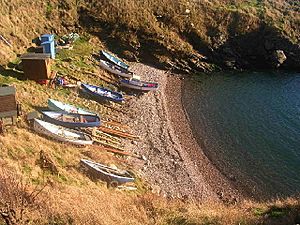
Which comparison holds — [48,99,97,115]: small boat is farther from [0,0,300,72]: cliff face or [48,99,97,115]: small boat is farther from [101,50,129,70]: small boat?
[0,0,300,72]: cliff face

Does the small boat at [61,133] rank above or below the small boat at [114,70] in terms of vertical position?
below

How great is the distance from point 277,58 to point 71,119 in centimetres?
3815

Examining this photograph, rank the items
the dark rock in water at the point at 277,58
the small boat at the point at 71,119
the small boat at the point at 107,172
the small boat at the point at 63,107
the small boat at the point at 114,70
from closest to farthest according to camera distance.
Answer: the small boat at the point at 107,172, the small boat at the point at 71,119, the small boat at the point at 63,107, the small boat at the point at 114,70, the dark rock in water at the point at 277,58

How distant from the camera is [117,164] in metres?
29.7

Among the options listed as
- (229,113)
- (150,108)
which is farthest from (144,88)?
(229,113)

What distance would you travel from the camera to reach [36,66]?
34.6m

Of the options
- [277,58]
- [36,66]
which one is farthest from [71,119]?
[277,58]

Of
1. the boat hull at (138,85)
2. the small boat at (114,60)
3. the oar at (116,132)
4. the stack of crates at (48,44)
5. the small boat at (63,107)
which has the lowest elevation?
the oar at (116,132)

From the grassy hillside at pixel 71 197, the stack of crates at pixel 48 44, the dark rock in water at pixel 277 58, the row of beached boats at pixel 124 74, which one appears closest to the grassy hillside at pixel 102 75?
the grassy hillside at pixel 71 197

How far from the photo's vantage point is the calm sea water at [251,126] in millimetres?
34031

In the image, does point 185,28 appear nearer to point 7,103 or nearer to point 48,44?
point 48,44

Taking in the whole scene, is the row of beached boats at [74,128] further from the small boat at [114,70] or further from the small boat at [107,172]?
the small boat at [114,70]

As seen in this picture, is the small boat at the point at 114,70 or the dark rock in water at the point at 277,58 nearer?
the small boat at the point at 114,70

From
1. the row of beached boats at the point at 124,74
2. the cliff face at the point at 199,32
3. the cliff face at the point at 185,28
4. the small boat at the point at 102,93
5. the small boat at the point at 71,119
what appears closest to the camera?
the small boat at the point at 71,119
